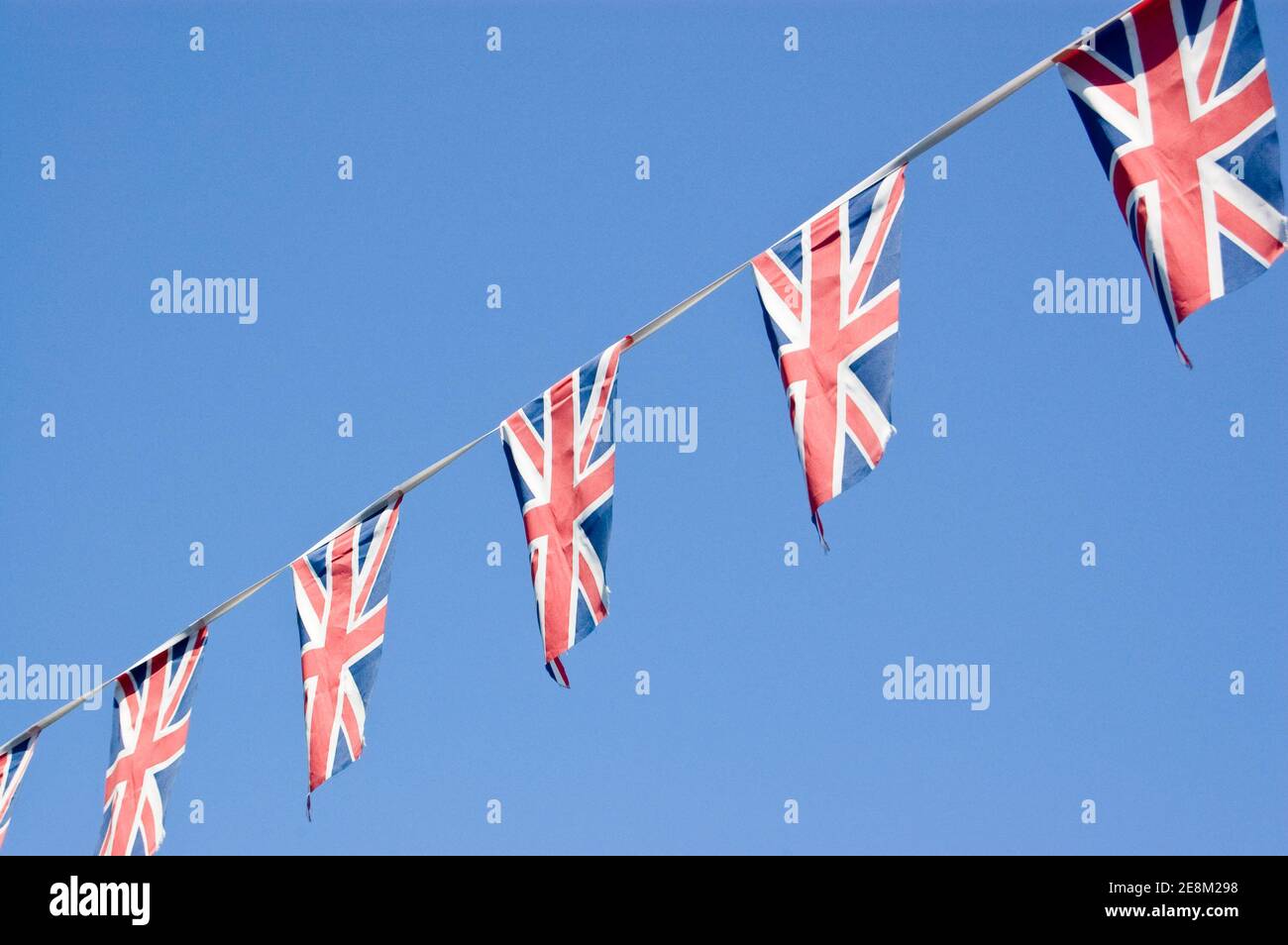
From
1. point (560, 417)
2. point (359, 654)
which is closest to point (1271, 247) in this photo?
point (560, 417)

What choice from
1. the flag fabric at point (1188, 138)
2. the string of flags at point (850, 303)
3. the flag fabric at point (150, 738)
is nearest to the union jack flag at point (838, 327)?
the string of flags at point (850, 303)

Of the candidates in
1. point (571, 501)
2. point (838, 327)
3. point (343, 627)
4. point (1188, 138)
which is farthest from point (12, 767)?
point (1188, 138)

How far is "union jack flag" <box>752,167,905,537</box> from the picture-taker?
8.74 m

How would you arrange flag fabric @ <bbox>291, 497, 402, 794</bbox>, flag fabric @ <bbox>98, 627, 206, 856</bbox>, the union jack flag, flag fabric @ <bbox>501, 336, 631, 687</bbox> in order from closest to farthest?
the union jack flag < flag fabric @ <bbox>501, 336, 631, 687</bbox> < flag fabric @ <bbox>291, 497, 402, 794</bbox> < flag fabric @ <bbox>98, 627, 206, 856</bbox>

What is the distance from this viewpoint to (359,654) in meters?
11.6

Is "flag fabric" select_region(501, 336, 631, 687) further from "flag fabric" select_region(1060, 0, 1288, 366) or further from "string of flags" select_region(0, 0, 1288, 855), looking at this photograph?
"flag fabric" select_region(1060, 0, 1288, 366)

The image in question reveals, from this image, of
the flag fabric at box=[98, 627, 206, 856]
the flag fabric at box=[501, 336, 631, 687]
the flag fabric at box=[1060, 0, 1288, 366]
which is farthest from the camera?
the flag fabric at box=[98, 627, 206, 856]

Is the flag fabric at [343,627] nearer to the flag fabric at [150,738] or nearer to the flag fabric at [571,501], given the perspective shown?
the flag fabric at [150,738]

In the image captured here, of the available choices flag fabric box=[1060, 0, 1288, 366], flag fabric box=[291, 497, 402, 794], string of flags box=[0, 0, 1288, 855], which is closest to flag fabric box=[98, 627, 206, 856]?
string of flags box=[0, 0, 1288, 855]

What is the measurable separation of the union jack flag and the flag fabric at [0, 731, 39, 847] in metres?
7.06

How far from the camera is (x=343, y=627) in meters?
11.6

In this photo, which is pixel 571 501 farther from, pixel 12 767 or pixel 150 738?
pixel 12 767

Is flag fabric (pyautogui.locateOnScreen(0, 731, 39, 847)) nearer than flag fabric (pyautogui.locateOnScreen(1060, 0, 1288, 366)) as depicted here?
No

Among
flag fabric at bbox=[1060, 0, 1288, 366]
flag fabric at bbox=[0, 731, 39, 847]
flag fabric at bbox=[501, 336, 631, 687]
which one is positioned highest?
flag fabric at bbox=[1060, 0, 1288, 366]
